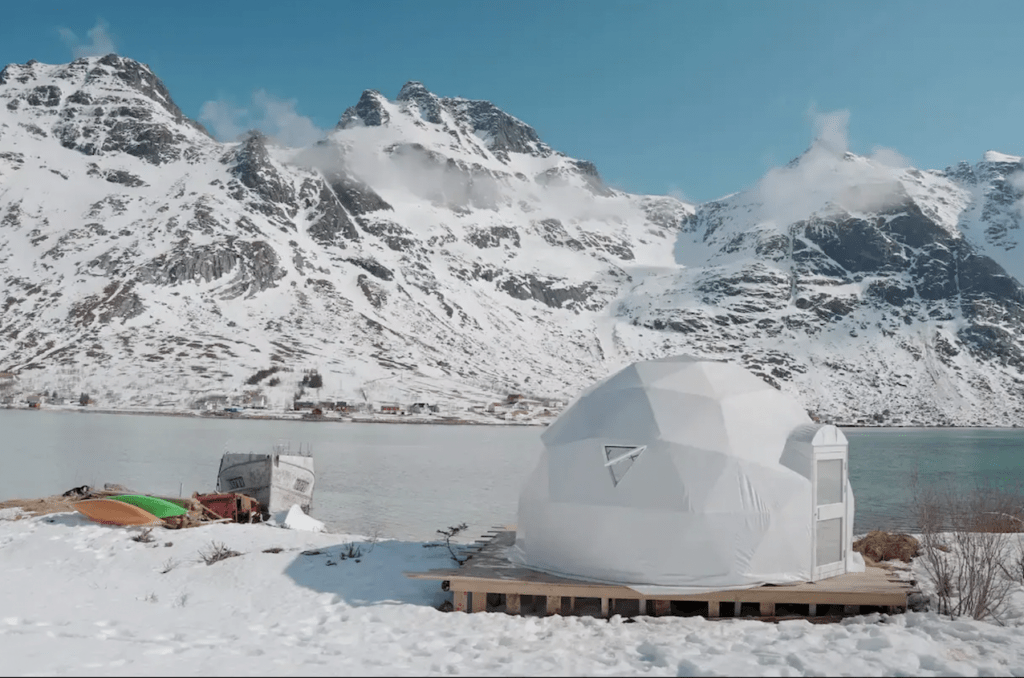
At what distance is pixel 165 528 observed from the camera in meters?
14.0

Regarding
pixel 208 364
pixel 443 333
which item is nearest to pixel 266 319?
pixel 208 364

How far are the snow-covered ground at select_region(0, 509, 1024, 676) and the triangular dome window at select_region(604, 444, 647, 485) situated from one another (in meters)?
2.02

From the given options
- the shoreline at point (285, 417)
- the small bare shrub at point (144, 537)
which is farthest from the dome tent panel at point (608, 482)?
the shoreline at point (285, 417)

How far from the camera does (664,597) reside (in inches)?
378

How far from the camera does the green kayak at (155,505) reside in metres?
14.5

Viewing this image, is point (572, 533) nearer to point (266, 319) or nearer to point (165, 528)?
point (165, 528)

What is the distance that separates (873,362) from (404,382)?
11151 cm

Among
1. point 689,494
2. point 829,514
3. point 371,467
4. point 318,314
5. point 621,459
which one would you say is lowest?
point 371,467

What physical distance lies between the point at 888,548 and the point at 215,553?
11.4 meters

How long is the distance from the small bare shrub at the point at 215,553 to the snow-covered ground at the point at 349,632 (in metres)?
0.18

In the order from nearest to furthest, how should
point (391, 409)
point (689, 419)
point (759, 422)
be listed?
point (689, 419), point (759, 422), point (391, 409)

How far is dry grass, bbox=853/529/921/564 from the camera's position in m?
12.5

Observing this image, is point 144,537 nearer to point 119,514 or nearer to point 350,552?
point 119,514

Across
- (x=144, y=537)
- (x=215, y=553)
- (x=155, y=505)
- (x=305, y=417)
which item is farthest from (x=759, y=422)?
(x=305, y=417)
